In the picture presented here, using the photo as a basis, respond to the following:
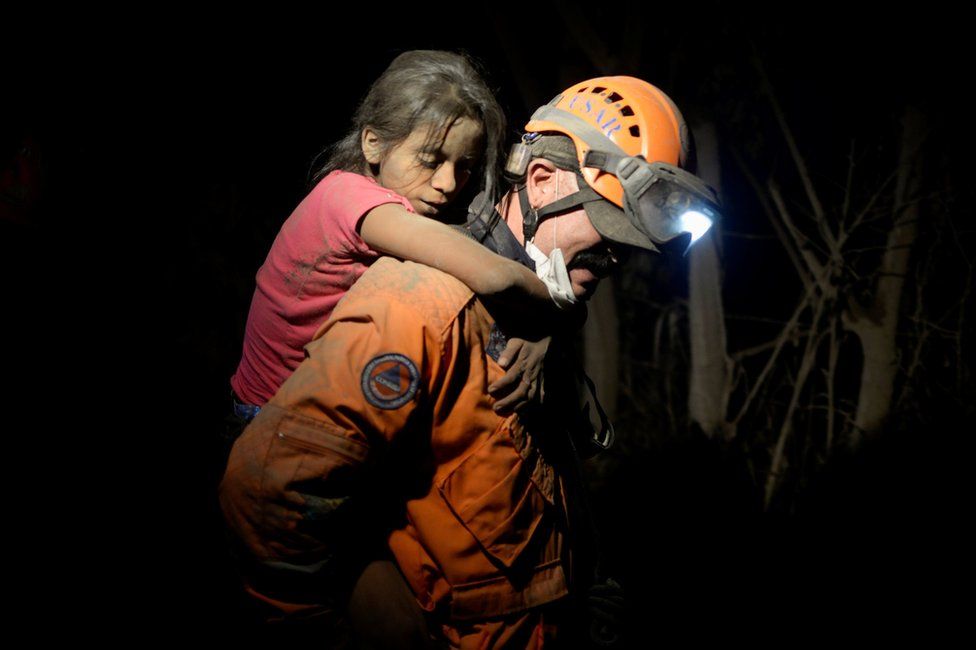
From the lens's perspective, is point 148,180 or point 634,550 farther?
point 634,550

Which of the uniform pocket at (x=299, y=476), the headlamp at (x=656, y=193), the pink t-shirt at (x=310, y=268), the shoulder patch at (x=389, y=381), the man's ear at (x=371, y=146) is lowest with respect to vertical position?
the uniform pocket at (x=299, y=476)

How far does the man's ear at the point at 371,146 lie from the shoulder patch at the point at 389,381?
3.52ft

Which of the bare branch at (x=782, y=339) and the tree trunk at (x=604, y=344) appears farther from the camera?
the bare branch at (x=782, y=339)

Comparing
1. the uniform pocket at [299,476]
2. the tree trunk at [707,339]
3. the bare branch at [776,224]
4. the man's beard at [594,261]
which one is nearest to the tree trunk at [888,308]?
the bare branch at [776,224]

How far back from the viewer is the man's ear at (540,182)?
204 cm

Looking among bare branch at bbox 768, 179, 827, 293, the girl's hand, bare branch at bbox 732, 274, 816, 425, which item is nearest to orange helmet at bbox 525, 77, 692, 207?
the girl's hand

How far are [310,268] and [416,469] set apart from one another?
0.81 m

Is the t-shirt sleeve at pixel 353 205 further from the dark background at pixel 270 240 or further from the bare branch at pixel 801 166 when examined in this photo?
the bare branch at pixel 801 166

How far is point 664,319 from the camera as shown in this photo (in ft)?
25.7

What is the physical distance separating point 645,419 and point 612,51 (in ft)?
13.0

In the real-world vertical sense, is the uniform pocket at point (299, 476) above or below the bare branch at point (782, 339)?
below

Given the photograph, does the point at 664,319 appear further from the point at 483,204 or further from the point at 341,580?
the point at 341,580

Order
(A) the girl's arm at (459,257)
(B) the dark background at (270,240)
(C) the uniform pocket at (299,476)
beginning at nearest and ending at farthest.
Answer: (C) the uniform pocket at (299,476), (A) the girl's arm at (459,257), (B) the dark background at (270,240)

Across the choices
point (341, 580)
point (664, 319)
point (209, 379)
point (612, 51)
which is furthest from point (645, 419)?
point (341, 580)
